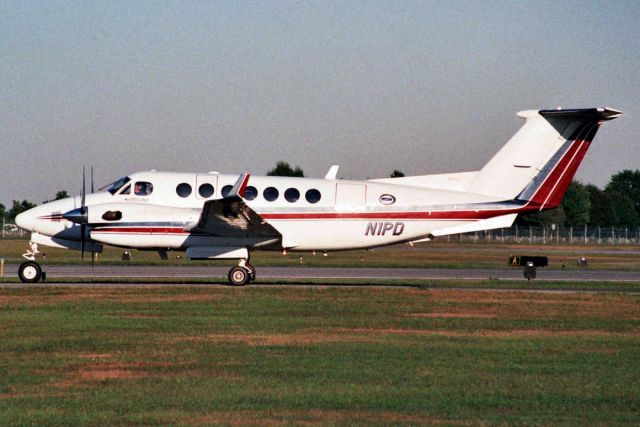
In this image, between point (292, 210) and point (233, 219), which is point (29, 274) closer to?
point (233, 219)

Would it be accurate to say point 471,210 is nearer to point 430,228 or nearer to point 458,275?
point 430,228

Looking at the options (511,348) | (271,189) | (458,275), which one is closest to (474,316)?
(511,348)

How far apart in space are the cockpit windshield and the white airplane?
0.05 meters

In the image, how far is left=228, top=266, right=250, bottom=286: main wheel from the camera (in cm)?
3142

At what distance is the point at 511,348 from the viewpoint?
17.7 metres

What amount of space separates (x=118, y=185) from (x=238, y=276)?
491cm

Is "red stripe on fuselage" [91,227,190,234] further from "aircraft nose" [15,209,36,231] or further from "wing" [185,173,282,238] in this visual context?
"aircraft nose" [15,209,36,231]

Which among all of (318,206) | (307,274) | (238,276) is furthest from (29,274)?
(307,274)

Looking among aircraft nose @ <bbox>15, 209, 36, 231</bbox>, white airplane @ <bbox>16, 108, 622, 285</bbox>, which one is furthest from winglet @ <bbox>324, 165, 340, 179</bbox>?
aircraft nose @ <bbox>15, 209, 36, 231</bbox>

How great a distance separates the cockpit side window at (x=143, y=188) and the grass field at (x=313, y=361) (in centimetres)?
502

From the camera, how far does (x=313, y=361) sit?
51.4 ft

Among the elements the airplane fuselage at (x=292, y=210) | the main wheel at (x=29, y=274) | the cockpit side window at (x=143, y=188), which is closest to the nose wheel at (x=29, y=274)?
the main wheel at (x=29, y=274)

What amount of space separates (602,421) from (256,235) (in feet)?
67.8

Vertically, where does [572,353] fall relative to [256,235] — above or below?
below
